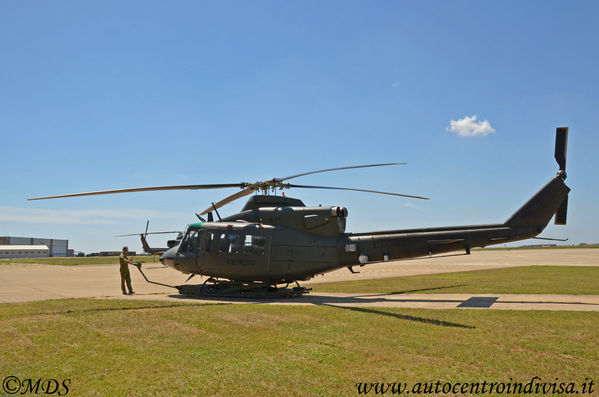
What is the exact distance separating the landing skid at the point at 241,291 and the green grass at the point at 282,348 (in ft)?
15.2

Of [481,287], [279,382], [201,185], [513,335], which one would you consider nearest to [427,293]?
[481,287]

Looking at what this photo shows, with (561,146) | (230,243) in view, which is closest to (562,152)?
(561,146)

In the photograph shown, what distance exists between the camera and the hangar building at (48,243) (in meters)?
149

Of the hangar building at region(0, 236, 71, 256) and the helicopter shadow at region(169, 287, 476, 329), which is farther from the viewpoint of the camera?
the hangar building at region(0, 236, 71, 256)

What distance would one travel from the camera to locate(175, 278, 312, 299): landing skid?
16250mm

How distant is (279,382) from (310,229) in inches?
425

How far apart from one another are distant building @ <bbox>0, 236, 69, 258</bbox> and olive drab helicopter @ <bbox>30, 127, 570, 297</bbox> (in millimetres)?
156150

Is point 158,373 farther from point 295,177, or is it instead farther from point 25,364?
point 295,177

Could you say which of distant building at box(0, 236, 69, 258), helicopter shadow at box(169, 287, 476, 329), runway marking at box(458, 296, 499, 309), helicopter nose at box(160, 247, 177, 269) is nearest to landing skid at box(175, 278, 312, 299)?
helicopter shadow at box(169, 287, 476, 329)

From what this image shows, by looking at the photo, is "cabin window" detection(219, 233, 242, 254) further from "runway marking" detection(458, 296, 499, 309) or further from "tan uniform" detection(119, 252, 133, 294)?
"runway marking" detection(458, 296, 499, 309)

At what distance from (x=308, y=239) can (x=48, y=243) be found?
588 feet

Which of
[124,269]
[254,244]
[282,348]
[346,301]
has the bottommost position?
[346,301]

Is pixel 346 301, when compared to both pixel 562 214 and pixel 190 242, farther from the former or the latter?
pixel 562 214

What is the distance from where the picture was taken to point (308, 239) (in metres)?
16.5
